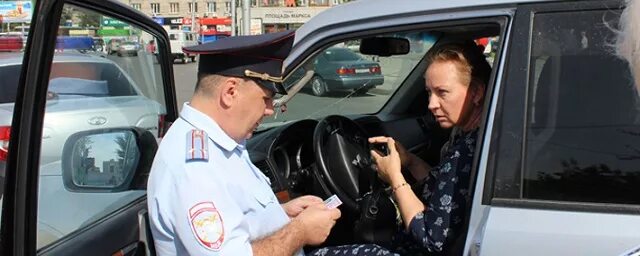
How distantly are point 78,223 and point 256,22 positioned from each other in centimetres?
4396

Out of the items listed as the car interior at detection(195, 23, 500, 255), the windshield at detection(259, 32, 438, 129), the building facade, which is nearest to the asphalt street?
the windshield at detection(259, 32, 438, 129)

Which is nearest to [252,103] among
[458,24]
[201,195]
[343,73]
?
[201,195]

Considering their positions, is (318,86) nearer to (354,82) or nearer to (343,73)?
(343,73)

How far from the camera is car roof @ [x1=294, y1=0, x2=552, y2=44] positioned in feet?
5.79

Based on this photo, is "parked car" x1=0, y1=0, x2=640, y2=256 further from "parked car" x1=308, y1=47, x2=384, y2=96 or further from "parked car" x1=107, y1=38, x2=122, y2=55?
"parked car" x1=308, y1=47, x2=384, y2=96

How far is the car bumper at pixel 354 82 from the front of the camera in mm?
3270

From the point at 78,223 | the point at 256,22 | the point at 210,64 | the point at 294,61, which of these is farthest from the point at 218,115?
the point at 256,22

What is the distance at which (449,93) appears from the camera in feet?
6.73

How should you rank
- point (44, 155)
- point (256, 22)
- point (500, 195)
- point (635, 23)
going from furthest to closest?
point (256, 22) → point (500, 195) → point (44, 155) → point (635, 23)

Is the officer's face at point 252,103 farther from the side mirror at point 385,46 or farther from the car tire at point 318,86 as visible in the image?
the car tire at point 318,86

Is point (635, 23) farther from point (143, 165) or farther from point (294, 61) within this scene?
point (143, 165)

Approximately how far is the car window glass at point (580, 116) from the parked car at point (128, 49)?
4.24ft

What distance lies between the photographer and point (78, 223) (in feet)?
5.18

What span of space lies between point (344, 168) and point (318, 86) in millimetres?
517
